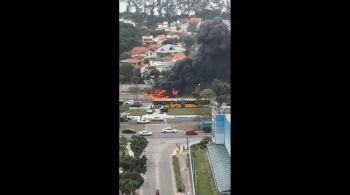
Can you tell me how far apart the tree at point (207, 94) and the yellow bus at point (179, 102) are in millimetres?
23

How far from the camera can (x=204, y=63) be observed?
1.95 m

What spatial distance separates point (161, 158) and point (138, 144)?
5.2 inches

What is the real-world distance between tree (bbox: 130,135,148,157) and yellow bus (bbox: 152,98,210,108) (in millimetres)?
168

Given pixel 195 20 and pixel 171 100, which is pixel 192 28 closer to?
pixel 195 20

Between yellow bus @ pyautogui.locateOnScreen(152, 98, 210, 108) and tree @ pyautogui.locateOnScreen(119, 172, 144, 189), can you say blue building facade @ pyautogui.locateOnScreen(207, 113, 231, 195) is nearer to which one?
yellow bus @ pyautogui.locateOnScreen(152, 98, 210, 108)

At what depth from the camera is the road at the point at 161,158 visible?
1897 mm

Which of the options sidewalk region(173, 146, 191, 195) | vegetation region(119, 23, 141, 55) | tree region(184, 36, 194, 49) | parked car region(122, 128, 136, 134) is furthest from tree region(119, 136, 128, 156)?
tree region(184, 36, 194, 49)

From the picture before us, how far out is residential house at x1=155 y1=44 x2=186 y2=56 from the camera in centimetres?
195

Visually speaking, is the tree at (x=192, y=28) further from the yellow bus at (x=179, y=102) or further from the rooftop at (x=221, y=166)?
the rooftop at (x=221, y=166)

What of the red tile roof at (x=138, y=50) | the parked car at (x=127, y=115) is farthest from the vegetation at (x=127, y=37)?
the parked car at (x=127, y=115)
